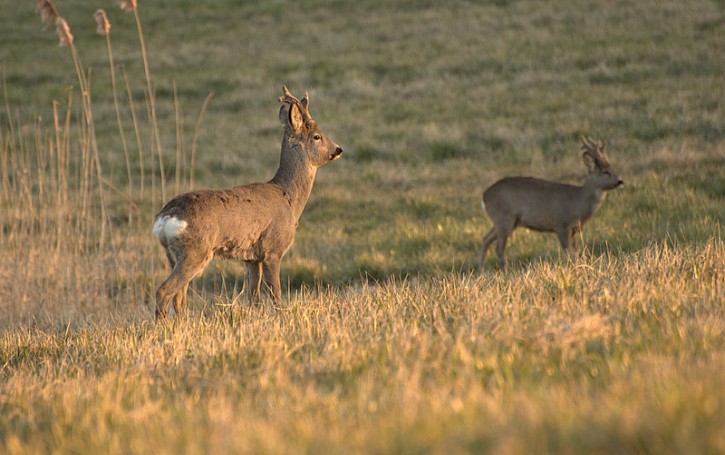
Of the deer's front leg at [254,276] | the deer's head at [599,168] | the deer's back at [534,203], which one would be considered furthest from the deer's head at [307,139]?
the deer's head at [599,168]

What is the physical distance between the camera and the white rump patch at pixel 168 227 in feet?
22.8

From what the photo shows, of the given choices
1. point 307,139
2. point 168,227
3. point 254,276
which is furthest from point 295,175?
point 168,227

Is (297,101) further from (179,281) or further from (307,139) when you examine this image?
(179,281)

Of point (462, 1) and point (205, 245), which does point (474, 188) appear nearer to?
point (205, 245)

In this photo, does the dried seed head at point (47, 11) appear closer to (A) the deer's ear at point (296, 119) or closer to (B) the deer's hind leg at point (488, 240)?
(A) the deer's ear at point (296, 119)

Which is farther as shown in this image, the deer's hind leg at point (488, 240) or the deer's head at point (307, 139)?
the deer's hind leg at point (488, 240)

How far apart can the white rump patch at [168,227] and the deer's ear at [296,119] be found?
1.74 m

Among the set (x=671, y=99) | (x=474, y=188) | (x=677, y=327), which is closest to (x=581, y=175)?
(x=474, y=188)

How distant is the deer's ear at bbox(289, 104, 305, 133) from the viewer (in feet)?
27.1

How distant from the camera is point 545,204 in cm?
1076

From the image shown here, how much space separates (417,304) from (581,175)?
9275 millimetres

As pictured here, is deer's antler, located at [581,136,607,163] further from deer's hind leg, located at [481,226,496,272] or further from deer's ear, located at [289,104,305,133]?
deer's ear, located at [289,104,305,133]

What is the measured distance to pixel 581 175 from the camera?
47.1 ft

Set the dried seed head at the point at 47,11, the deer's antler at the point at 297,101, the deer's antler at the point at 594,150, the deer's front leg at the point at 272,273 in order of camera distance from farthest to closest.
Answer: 1. the deer's antler at the point at 594,150
2. the dried seed head at the point at 47,11
3. the deer's antler at the point at 297,101
4. the deer's front leg at the point at 272,273
